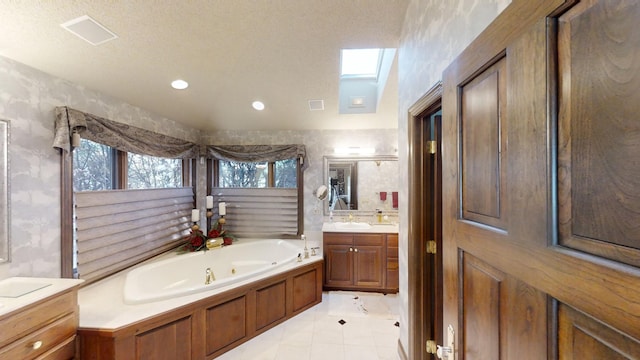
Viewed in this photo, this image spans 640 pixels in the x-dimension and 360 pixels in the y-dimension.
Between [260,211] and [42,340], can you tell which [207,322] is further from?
[260,211]

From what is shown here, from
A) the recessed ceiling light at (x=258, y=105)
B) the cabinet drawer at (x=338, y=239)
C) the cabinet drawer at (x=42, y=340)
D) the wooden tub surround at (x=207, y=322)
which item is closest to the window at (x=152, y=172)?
the wooden tub surround at (x=207, y=322)

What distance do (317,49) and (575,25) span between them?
1.91m

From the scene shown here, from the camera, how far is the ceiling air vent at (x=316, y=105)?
9.59 ft

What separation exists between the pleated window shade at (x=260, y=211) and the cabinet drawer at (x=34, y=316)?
89.1 inches

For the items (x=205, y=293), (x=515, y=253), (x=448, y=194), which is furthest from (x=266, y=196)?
(x=515, y=253)

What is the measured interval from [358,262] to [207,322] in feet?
6.20

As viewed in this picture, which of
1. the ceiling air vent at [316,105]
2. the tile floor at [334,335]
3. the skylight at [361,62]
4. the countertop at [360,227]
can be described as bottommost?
the tile floor at [334,335]

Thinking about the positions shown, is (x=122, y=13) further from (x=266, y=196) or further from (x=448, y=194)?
(x=266, y=196)

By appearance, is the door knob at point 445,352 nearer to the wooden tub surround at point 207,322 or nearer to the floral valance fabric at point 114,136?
the wooden tub surround at point 207,322

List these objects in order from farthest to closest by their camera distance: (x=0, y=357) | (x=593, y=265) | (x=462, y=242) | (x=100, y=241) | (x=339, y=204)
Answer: (x=339, y=204), (x=100, y=241), (x=0, y=357), (x=462, y=242), (x=593, y=265)

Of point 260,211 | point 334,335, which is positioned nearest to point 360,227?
point 334,335

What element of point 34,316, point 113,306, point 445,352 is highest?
point 445,352

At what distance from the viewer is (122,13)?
159 cm

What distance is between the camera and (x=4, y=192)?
1.61 meters
